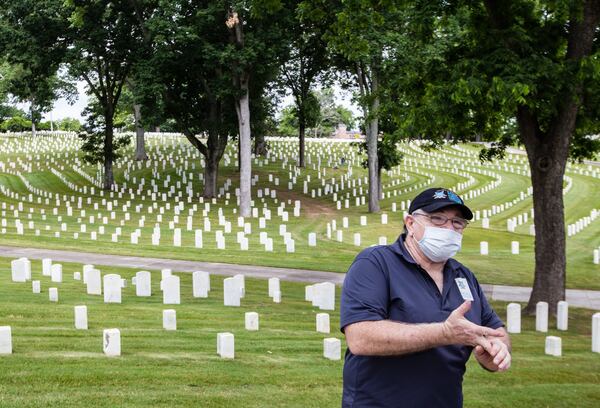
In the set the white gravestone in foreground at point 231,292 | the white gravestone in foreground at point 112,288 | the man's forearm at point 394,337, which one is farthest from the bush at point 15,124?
the man's forearm at point 394,337

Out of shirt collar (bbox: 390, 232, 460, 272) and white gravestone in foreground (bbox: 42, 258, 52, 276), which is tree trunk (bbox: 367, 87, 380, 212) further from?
shirt collar (bbox: 390, 232, 460, 272)

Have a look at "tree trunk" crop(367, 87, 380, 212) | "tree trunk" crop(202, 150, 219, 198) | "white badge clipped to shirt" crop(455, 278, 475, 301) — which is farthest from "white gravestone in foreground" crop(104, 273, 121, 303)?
"tree trunk" crop(202, 150, 219, 198)

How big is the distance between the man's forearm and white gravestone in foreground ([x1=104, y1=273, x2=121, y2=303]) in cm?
1193

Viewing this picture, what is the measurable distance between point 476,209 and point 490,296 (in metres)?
23.5

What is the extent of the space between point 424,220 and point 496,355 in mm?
858

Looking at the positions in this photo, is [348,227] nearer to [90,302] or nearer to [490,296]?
[490,296]

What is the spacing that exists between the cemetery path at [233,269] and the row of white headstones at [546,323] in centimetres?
410

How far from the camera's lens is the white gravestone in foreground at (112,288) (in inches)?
607

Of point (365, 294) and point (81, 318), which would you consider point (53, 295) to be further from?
point (365, 294)

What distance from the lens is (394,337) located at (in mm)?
4020

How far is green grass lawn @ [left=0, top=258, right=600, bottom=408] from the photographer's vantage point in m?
8.75

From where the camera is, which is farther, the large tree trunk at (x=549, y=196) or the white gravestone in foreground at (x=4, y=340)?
the large tree trunk at (x=549, y=196)

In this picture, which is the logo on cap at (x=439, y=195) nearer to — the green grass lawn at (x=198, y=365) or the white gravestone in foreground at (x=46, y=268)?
the green grass lawn at (x=198, y=365)

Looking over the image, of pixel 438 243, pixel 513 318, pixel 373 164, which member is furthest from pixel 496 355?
pixel 373 164
